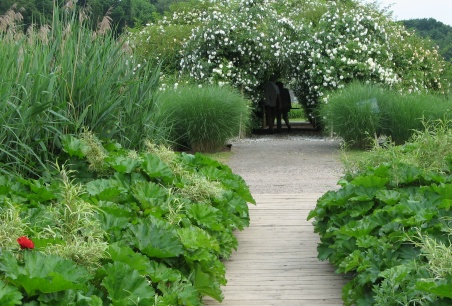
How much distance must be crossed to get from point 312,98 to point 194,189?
13.7m

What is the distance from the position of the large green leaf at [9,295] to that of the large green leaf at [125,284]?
0.48 meters

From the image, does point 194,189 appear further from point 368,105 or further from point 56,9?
point 368,105

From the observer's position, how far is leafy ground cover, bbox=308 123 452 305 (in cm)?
340

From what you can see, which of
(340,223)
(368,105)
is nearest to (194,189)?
(340,223)

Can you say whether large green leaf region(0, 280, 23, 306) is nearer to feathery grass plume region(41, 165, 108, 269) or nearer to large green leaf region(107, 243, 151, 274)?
feathery grass plume region(41, 165, 108, 269)

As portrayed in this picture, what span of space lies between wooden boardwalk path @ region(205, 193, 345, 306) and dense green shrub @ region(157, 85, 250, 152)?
254 inches

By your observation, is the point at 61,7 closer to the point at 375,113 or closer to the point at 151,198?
the point at 151,198

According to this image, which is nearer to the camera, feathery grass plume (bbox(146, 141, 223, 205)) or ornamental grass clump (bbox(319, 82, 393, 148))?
feathery grass plume (bbox(146, 141, 223, 205))

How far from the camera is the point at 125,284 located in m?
3.12

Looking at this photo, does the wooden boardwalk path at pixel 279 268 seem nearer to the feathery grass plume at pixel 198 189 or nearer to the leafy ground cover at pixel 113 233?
the leafy ground cover at pixel 113 233

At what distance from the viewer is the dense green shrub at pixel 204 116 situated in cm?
1327

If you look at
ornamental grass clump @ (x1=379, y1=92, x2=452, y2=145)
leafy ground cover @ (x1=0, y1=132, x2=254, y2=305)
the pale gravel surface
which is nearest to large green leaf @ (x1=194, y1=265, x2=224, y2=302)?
leafy ground cover @ (x1=0, y1=132, x2=254, y2=305)

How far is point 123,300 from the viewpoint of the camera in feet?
9.78

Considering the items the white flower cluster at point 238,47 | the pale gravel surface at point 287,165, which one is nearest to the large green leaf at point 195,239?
the pale gravel surface at point 287,165
